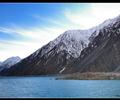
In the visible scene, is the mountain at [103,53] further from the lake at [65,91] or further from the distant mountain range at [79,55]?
the lake at [65,91]

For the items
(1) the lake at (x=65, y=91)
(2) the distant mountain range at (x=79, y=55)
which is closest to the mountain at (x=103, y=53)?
(2) the distant mountain range at (x=79, y=55)

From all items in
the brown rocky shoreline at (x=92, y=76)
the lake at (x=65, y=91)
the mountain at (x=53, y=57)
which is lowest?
the lake at (x=65, y=91)

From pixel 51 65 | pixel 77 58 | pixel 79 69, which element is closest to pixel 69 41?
pixel 77 58

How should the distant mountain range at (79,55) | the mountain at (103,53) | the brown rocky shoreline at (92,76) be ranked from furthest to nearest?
the distant mountain range at (79,55)
the mountain at (103,53)
the brown rocky shoreline at (92,76)

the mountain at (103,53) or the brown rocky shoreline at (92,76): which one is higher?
the mountain at (103,53)

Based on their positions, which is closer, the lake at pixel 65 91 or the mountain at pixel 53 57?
the lake at pixel 65 91

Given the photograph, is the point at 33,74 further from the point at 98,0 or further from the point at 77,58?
the point at 98,0

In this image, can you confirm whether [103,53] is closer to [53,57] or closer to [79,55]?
[79,55]

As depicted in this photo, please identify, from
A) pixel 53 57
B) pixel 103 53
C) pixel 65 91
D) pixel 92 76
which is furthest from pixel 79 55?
pixel 65 91

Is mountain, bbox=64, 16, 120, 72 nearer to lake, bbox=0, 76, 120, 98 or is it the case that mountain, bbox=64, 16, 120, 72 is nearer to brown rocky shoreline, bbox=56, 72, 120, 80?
brown rocky shoreline, bbox=56, 72, 120, 80
